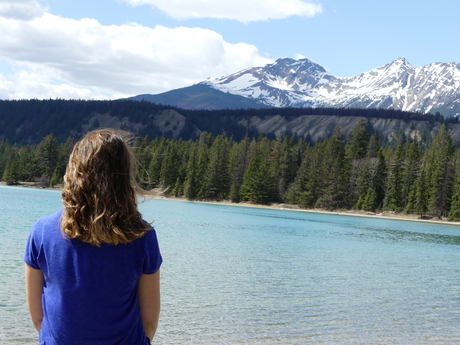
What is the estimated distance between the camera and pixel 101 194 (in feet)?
10.3

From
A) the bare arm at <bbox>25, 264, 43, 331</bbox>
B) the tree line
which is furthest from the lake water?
the tree line

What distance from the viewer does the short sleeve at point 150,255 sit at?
10.5ft

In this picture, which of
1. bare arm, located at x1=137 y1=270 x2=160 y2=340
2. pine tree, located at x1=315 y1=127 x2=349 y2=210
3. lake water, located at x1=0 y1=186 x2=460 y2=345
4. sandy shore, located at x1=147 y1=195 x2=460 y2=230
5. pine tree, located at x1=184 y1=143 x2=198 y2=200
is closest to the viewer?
bare arm, located at x1=137 y1=270 x2=160 y2=340

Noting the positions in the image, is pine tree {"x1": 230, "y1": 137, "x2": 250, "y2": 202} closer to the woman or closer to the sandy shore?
the sandy shore

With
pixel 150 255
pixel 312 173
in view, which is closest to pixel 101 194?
pixel 150 255

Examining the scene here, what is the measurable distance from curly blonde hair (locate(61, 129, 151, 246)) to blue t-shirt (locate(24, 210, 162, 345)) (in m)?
0.09

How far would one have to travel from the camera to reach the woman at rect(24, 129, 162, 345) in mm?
3109

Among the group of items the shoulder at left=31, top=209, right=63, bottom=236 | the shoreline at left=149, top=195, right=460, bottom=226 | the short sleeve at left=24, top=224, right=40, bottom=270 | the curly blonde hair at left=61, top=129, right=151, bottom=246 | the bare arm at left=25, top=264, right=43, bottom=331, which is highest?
the curly blonde hair at left=61, top=129, right=151, bottom=246

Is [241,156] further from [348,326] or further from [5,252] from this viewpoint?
[348,326]

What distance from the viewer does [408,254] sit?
33844mm

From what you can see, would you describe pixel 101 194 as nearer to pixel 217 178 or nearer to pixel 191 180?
pixel 191 180

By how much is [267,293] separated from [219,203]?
3537 inches

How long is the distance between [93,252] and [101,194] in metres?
0.35

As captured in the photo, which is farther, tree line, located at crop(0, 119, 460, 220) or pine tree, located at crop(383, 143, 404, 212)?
pine tree, located at crop(383, 143, 404, 212)
